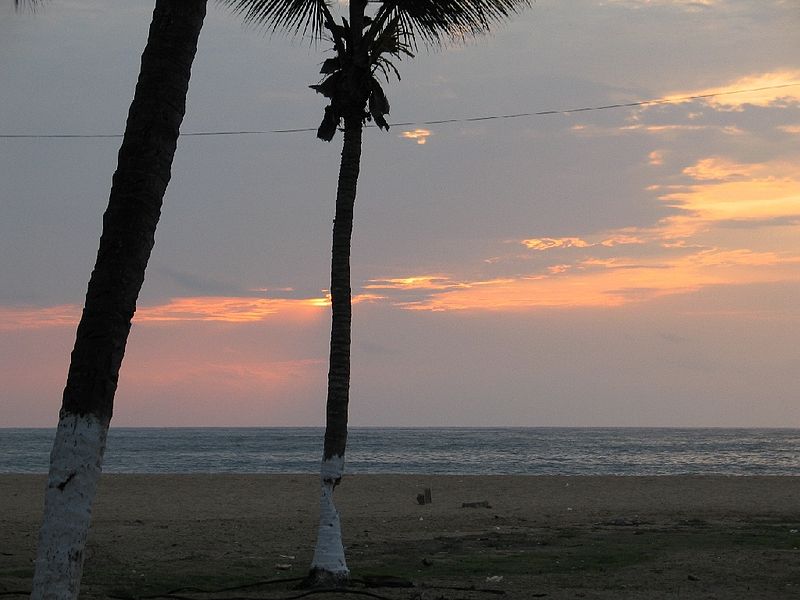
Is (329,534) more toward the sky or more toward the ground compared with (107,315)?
more toward the ground

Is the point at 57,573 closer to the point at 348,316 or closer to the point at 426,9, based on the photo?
the point at 348,316

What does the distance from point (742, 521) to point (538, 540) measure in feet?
19.5

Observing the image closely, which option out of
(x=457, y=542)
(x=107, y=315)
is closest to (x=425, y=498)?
(x=457, y=542)

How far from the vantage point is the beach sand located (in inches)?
506

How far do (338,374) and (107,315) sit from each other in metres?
6.00

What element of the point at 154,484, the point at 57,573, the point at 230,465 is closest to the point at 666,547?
the point at 57,573

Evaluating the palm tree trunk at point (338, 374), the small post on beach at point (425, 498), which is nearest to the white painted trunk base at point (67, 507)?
the palm tree trunk at point (338, 374)

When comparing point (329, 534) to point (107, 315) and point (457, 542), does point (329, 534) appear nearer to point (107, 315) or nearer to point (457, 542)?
point (457, 542)

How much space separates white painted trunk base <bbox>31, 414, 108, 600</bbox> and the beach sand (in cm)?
527

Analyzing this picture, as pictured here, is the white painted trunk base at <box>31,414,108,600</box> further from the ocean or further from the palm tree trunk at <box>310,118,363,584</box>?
the ocean

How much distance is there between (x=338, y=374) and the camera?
1270 cm

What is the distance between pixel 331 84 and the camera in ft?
43.3

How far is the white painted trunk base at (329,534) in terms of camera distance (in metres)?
12.5

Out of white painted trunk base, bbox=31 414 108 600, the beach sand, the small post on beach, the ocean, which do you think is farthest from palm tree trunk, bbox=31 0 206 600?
the ocean
